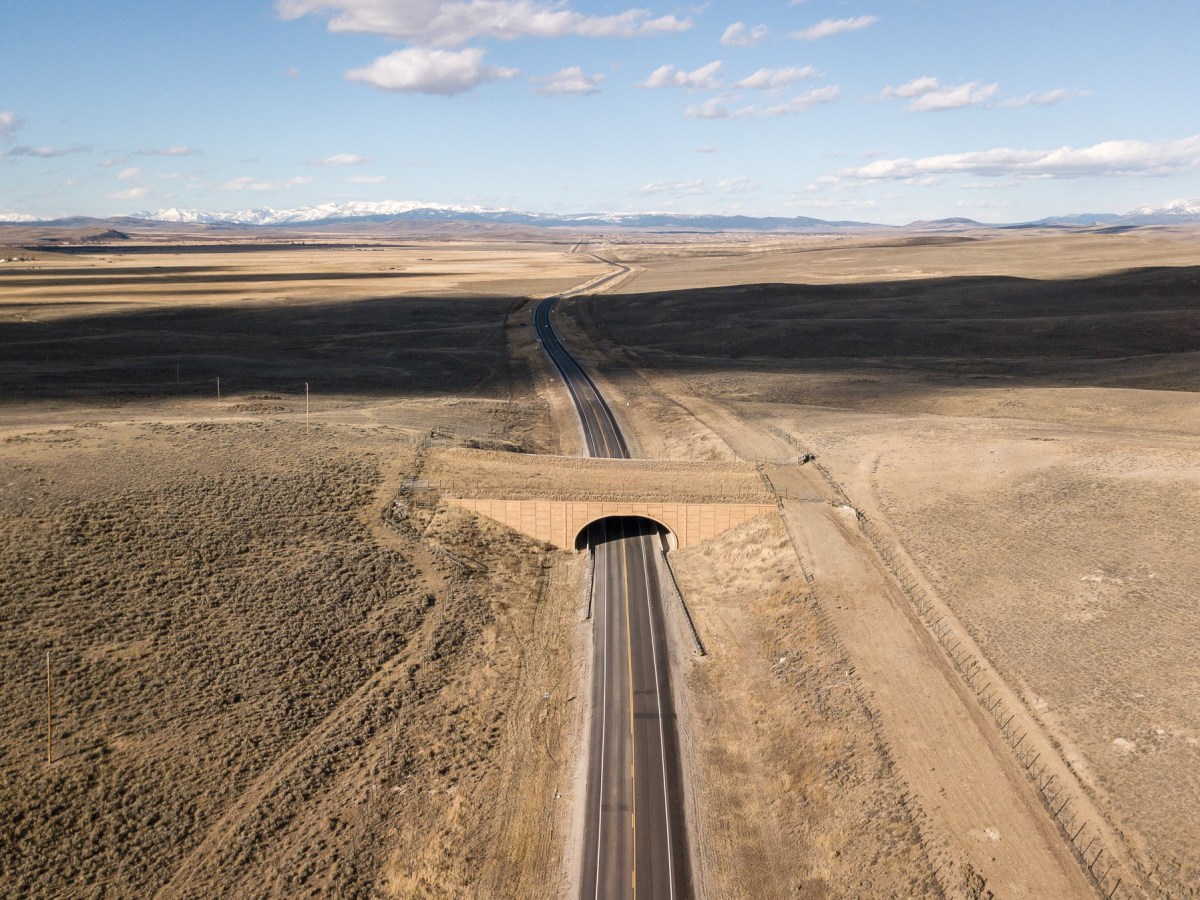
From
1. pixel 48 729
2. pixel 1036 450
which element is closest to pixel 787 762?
pixel 48 729

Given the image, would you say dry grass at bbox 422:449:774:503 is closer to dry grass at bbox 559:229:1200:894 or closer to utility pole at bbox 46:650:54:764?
dry grass at bbox 559:229:1200:894

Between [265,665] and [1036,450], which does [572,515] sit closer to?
[265,665]

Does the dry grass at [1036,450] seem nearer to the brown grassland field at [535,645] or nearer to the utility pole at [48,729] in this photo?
the brown grassland field at [535,645]

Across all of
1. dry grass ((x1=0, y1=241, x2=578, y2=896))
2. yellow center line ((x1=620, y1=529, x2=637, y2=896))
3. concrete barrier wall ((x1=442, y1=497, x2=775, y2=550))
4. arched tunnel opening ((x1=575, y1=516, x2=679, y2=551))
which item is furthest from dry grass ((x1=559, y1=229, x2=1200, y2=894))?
dry grass ((x1=0, y1=241, x2=578, y2=896))

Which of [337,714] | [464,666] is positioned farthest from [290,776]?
[464,666]

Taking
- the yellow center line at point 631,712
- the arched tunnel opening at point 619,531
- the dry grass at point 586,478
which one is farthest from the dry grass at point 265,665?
the arched tunnel opening at point 619,531

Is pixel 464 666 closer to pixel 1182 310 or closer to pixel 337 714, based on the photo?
pixel 337 714
